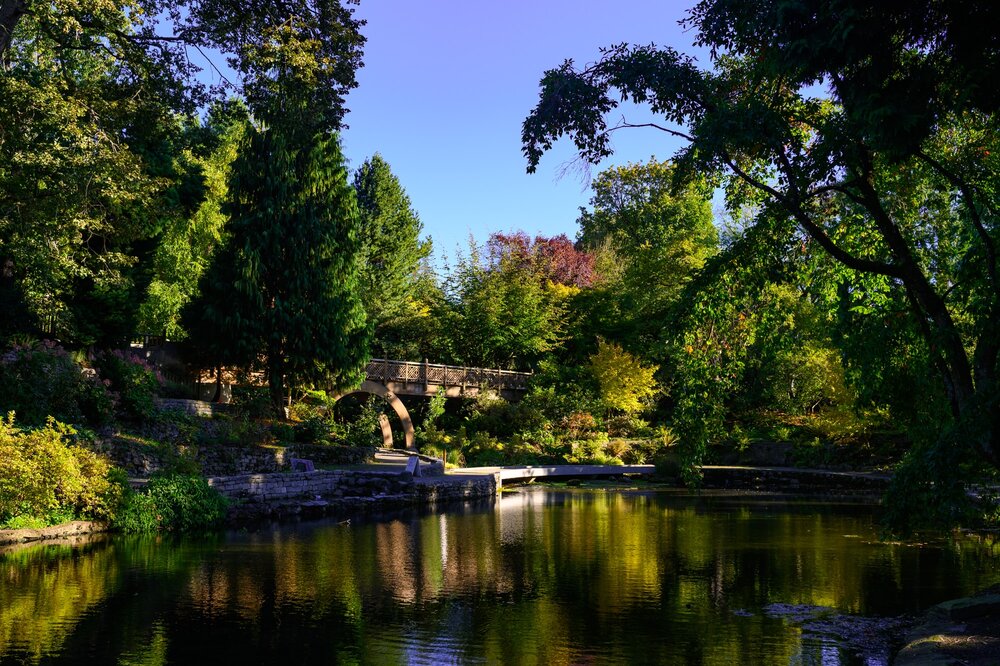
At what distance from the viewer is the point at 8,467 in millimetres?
13953

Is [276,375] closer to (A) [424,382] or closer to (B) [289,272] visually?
(B) [289,272]

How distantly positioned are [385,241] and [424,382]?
407 inches

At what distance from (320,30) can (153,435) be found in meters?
12.6

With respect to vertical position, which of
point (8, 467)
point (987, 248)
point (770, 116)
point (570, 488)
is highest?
point (770, 116)

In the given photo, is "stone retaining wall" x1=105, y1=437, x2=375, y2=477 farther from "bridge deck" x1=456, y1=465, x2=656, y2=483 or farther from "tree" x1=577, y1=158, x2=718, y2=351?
"tree" x1=577, y1=158, x2=718, y2=351

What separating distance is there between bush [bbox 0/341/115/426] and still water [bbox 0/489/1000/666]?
5626 mm

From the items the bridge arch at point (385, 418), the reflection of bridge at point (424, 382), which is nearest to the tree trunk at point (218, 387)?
the reflection of bridge at point (424, 382)

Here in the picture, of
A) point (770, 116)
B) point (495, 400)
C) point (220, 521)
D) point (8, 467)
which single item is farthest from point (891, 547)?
point (495, 400)

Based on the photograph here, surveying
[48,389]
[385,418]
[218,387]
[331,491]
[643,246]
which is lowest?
[331,491]

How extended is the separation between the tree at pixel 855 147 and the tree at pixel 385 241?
32.1 meters

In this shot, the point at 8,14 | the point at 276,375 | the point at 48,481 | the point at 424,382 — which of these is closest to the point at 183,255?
the point at 276,375

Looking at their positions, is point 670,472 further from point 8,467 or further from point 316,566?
point 8,467

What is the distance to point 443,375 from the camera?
38594 millimetres

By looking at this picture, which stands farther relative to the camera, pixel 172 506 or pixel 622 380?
pixel 622 380
